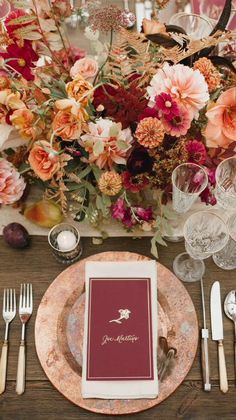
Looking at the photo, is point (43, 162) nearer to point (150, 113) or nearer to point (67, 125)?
point (67, 125)

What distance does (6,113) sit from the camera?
0.92 meters

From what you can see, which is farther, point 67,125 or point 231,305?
point 231,305

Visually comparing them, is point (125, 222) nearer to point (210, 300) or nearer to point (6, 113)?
point (210, 300)

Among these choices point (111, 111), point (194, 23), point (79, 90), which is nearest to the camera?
point (79, 90)

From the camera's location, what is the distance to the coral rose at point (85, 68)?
95 centimetres

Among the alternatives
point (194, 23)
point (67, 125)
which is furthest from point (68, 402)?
point (194, 23)

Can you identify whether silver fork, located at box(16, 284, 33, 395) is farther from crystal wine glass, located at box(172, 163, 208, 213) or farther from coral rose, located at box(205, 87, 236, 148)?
coral rose, located at box(205, 87, 236, 148)

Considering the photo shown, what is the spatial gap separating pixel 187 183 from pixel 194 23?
1.71ft

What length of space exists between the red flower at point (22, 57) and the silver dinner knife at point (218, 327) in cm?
68

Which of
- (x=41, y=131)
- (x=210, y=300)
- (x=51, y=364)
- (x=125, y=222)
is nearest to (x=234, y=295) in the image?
(x=210, y=300)

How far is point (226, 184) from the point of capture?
1.04 meters

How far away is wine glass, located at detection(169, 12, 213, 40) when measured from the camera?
120 cm

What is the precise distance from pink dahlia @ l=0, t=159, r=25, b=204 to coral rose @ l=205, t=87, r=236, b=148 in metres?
0.46

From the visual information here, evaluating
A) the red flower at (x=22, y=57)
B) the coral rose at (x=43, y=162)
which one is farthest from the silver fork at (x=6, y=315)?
the red flower at (x=22, y=57)
